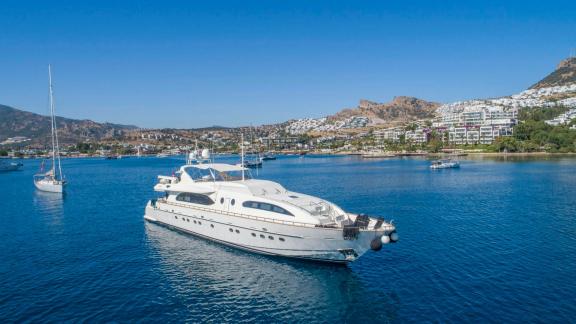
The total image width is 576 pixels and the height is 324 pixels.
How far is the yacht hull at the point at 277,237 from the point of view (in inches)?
933

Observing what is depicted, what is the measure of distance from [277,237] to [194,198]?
10073 mm

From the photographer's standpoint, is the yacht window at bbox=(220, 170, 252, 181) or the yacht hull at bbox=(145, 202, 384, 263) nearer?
the yacht hull at bbox=(145, 202, 384, 263)

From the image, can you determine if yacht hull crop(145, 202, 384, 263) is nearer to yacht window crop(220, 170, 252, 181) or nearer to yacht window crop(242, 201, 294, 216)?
yacht window crop(242, 201, 294, 216)

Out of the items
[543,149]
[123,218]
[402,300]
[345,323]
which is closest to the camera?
[345,323]

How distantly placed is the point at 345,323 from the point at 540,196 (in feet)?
147

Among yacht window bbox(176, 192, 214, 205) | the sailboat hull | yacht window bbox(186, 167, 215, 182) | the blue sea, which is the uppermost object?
yacht window bbox(186, 167, 215, 182)

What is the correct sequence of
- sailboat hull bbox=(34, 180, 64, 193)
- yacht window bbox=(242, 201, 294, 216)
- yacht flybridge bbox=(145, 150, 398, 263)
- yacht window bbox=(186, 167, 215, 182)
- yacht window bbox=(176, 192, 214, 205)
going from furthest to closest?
sailboat hull bbox=(34, 180, 64, 193), yacht window bbox=(186, 167, 215, 182), yacht window bbox=(176, 192, 214, 205), yacht window bbox=(242, 201, 294, 216), yacht flybridge bbox=(145, 150, 398, 263)

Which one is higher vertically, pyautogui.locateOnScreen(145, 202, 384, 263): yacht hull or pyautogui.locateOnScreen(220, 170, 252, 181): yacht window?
pyautogui.locateOnScreen(220, 170, 252, 181): yacht window

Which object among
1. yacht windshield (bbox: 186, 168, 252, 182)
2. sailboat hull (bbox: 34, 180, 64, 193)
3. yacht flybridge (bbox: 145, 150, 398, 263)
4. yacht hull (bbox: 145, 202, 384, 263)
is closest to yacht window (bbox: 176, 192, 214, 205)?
yacht flybridge (bbox: 145, 150, 398, 263)

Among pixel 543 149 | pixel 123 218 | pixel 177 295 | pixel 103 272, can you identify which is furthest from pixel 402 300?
pixel 543 149

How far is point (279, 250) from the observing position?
2600 cm

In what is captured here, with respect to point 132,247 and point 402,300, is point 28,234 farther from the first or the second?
point 402,300

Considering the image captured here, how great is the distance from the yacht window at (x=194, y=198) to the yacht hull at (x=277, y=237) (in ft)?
2.43

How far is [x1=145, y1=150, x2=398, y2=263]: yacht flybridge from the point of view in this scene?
23.6 metres
